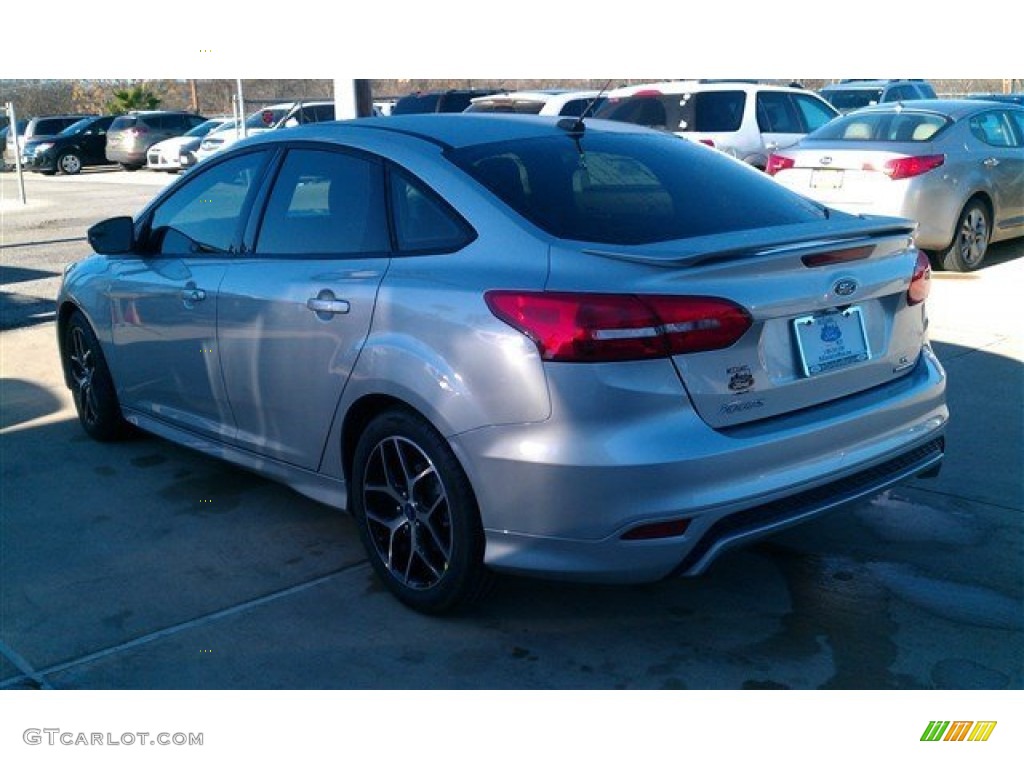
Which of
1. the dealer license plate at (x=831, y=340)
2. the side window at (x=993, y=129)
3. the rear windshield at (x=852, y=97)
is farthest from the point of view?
the rear windshield at (x=852, y=97)

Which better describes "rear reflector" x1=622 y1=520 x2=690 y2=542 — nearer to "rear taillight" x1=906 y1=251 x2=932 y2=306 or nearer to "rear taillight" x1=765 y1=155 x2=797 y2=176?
"rear taillight" x1=906 y1=251 x2=932 y2=306

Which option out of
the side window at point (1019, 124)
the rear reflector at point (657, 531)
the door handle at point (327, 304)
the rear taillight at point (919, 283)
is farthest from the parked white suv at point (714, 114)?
the rear reflector at point (657, 531)

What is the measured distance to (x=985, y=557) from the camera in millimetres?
4312

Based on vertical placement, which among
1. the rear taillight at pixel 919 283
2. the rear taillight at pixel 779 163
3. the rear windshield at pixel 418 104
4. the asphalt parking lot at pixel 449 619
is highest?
the rear taillight at pixel 919 283

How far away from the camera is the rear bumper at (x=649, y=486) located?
3279mm

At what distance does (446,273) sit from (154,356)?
2.08 metres

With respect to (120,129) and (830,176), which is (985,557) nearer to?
(830,176)

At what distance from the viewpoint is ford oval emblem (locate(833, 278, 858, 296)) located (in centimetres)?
360

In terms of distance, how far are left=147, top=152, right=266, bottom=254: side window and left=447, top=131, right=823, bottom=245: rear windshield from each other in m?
1.22

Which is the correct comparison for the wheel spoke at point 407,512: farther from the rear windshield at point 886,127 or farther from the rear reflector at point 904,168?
the rear windshield at point 886,127

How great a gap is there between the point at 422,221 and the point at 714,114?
33.1 feet

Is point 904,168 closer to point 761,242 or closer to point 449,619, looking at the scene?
point 761,242

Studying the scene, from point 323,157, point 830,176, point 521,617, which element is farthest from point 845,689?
point 830,176
